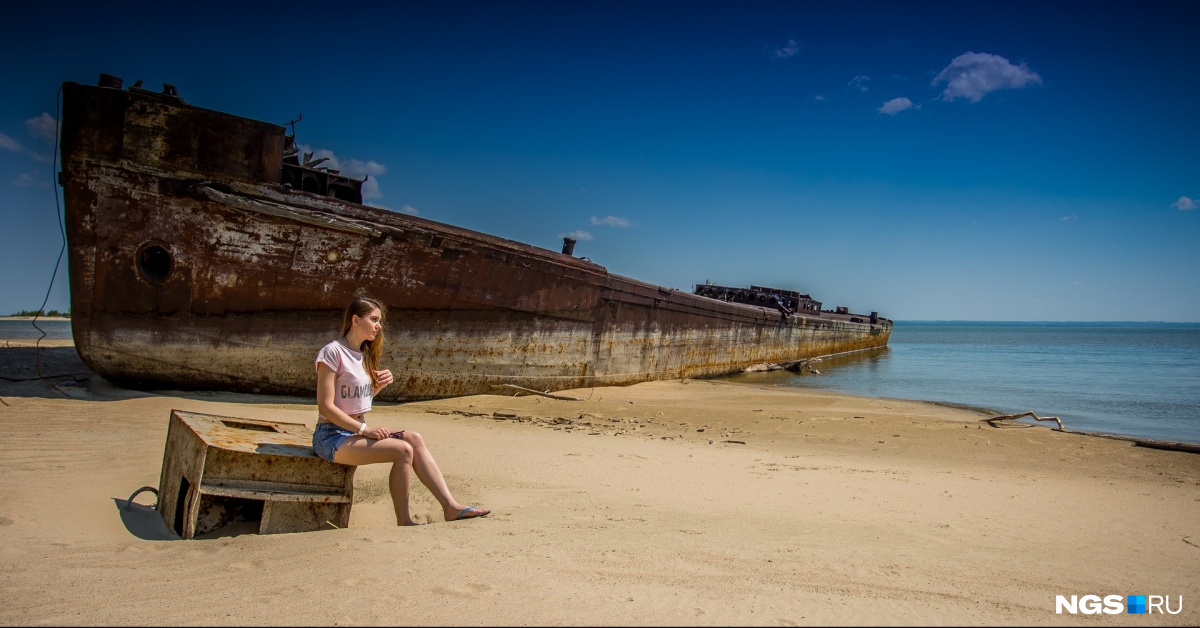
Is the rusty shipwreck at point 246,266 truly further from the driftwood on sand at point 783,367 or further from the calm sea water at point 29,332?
the calm sea water at point 29,332

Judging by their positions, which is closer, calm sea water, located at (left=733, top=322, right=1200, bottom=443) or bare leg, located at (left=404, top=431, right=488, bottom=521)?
bare leg, located at (left=404, top=431, right=488, bottom=521)

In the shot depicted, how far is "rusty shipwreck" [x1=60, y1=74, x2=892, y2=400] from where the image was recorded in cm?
572

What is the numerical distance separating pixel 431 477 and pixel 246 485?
0.83 metres

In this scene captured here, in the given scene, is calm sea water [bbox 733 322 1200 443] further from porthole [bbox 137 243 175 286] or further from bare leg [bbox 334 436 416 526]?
porthole [bbox 137 243 175 286]

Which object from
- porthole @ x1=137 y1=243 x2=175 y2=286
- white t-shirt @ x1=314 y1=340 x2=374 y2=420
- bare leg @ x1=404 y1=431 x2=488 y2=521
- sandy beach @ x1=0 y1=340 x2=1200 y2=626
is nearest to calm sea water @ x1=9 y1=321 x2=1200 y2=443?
sandy beach @ x1=0 y1=340 x2=1200 y2=626

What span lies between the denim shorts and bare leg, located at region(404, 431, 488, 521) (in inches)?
11.9

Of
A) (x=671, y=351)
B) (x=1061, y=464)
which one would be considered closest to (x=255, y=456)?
(x=1061, y=464)

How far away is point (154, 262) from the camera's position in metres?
5.98

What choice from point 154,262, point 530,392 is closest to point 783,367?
point 530,392

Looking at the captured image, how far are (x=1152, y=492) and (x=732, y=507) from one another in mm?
3759

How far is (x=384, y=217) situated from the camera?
6930 mm

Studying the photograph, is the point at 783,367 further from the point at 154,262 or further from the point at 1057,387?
the point at 154,262

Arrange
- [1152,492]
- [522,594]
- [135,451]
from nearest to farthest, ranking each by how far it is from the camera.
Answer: [522,594], [135,451], [1152,492]

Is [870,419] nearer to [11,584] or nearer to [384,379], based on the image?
[384,379]
